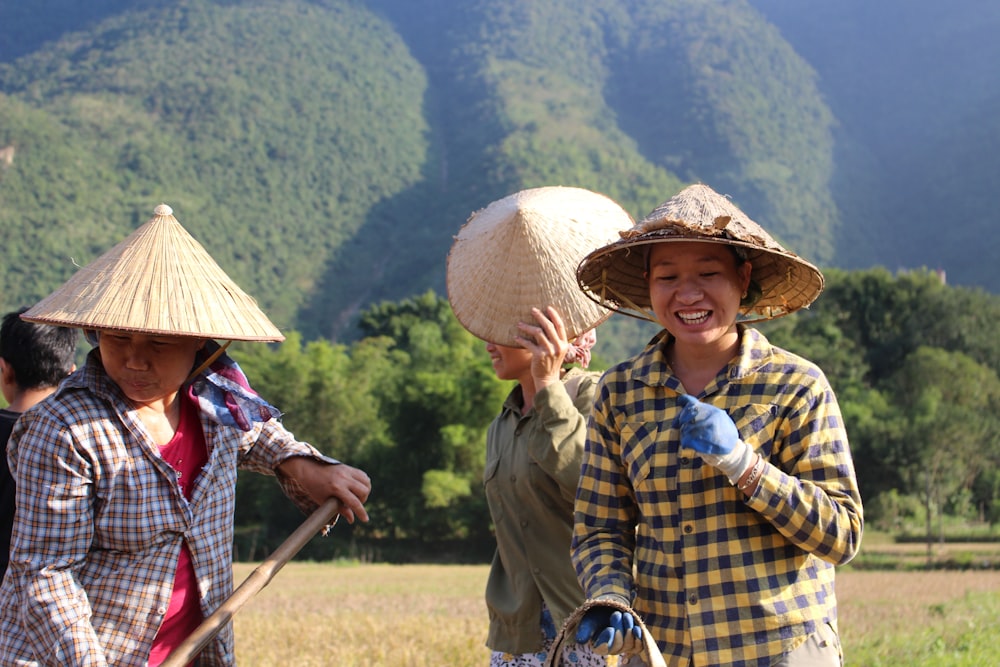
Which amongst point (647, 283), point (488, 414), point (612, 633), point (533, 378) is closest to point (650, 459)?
point (612, 633)

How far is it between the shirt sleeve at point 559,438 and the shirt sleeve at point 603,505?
1.96 feet

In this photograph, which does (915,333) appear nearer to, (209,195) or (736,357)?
(736,357)

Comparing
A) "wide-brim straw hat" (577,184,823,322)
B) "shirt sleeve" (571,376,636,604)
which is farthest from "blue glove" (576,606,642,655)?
"wide-brim straw hat" (577,184,823,322)

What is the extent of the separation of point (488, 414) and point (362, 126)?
3138 inches

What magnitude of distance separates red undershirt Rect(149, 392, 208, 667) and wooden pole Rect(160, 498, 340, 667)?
0.13 meters

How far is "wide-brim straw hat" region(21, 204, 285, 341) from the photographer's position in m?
3.07

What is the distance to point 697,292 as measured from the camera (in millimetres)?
2900

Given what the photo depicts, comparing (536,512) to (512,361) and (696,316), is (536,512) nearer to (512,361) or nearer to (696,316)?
(512,361)

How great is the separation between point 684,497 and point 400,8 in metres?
167

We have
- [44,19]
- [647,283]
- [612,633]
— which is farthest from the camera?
[44,19]

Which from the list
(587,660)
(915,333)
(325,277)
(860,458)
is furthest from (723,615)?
(325,277)

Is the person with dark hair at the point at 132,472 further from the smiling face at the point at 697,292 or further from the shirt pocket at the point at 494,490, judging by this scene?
the smiling face at the point at 697,292

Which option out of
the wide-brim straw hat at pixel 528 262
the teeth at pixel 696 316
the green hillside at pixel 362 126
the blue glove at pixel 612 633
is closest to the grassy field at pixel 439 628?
the wide-brim straw hat at pixel 528 262

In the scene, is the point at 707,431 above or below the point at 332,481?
above
